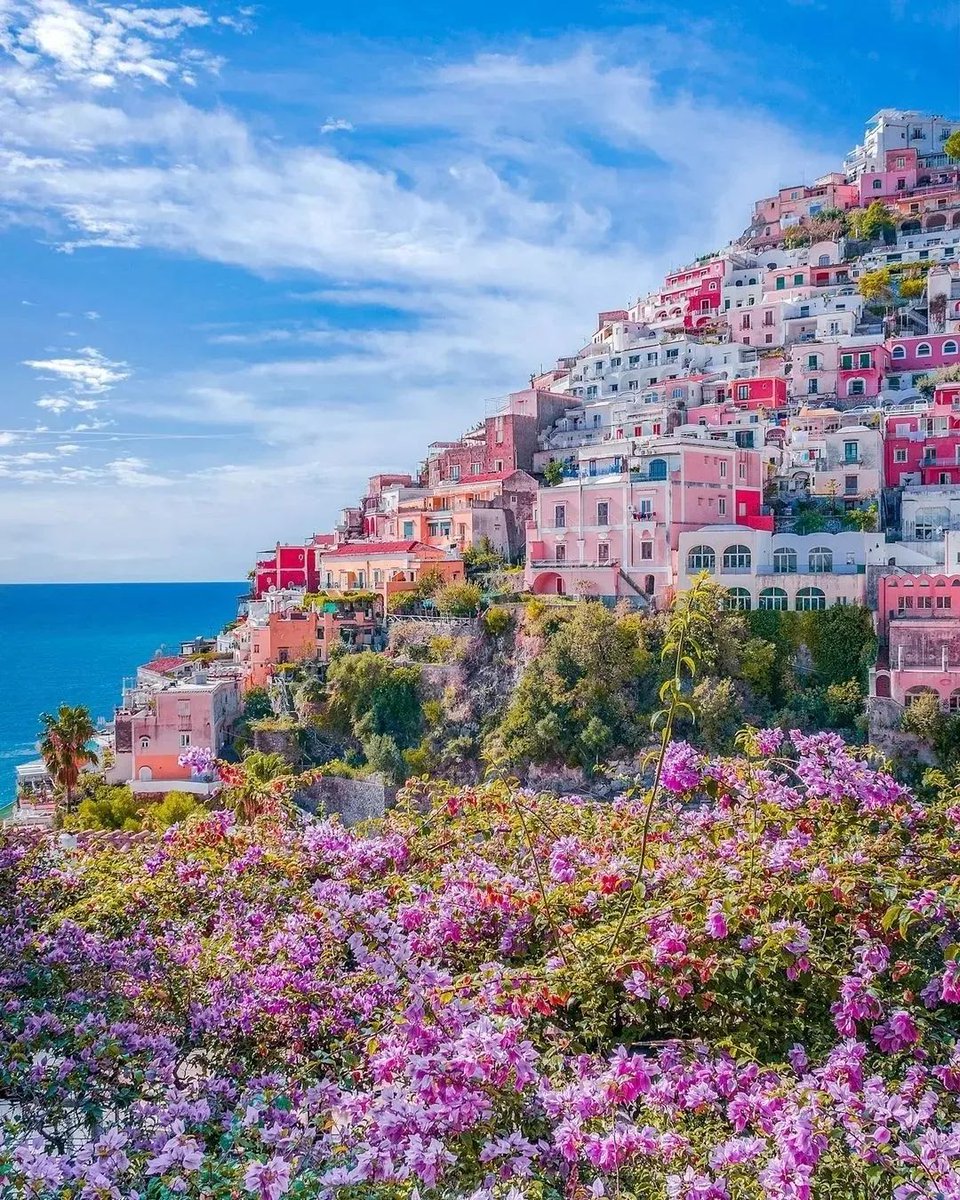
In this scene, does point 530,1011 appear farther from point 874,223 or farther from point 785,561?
point 874,223

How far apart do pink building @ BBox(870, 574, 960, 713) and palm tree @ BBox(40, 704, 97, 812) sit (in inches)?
925

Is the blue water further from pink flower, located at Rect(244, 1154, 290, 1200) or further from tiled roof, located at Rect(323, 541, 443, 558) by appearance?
pink flower, located at Rect(244, 1154, 290, 1200)

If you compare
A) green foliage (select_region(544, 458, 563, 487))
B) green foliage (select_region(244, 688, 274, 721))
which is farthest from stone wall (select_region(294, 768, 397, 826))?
green foliage (select_region(544, 458, 563, 487))

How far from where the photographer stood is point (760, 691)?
29.8m

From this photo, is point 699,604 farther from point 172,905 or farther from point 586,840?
point 172,905

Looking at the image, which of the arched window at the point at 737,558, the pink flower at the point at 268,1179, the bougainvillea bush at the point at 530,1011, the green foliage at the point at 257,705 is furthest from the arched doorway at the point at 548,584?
the pink flower at the point at 268,1179

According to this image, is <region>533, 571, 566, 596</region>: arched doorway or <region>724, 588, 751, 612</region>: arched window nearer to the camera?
<region>724, 588, 751, 612</region>: arched window

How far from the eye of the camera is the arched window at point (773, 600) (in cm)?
3095

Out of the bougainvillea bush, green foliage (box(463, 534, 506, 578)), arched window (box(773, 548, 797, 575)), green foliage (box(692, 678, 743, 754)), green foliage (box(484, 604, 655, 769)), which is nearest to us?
the bougainvillea bush

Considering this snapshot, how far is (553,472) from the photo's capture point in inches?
1779

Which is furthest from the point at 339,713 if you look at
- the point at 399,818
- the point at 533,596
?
the point at 399,818

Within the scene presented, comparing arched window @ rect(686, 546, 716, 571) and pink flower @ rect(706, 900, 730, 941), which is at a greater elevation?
arched window @ rect(686, 546, 716, 571)

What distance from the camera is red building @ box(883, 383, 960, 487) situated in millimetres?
37281

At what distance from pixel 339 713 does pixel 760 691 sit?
14.6m
